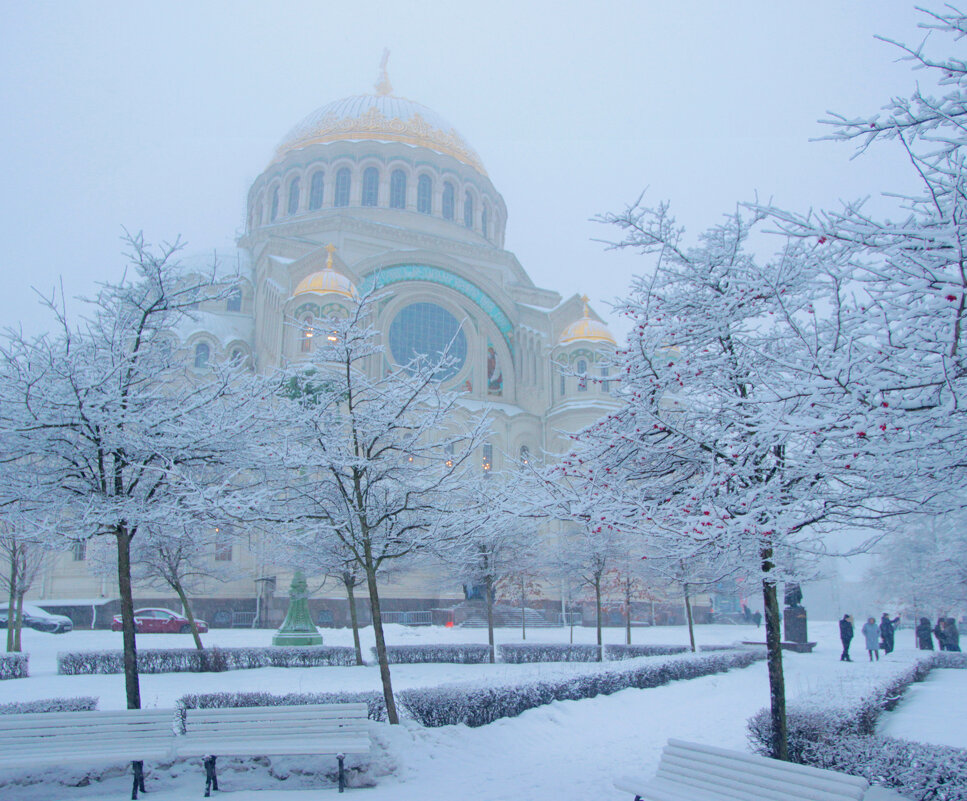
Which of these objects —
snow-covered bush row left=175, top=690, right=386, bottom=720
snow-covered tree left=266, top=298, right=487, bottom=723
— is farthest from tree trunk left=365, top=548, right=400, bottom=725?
snow-covered bush row left=175, top=690, right=386, bottom=720

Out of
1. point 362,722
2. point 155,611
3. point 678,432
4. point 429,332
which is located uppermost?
point 429,332

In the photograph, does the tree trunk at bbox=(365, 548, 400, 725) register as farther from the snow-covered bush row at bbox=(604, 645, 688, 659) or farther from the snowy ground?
the snow-covered bush row at bbox=(604, 645, 688, 659)

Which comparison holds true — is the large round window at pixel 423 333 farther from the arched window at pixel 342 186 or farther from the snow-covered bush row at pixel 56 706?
the snow-covered bush row at pixel 56 706

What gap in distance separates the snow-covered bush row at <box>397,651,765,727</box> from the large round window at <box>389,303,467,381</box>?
2436 cm

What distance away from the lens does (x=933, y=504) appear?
19.1ft

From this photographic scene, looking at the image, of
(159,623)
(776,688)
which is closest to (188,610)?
(159,623)

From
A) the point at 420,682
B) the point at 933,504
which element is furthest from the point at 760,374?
the point at 420,682

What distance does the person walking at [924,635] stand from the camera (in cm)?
2348

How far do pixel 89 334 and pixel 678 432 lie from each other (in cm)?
650

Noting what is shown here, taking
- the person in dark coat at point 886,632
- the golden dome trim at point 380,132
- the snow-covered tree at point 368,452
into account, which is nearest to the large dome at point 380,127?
the golden dome trim at point 380,132

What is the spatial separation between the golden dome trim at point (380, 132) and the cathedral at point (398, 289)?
0.12m

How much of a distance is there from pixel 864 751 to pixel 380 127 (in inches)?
1737

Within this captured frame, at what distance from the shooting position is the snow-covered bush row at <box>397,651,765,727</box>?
9.35 m

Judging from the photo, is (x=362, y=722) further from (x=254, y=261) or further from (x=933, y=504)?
(x=254, y=261)
